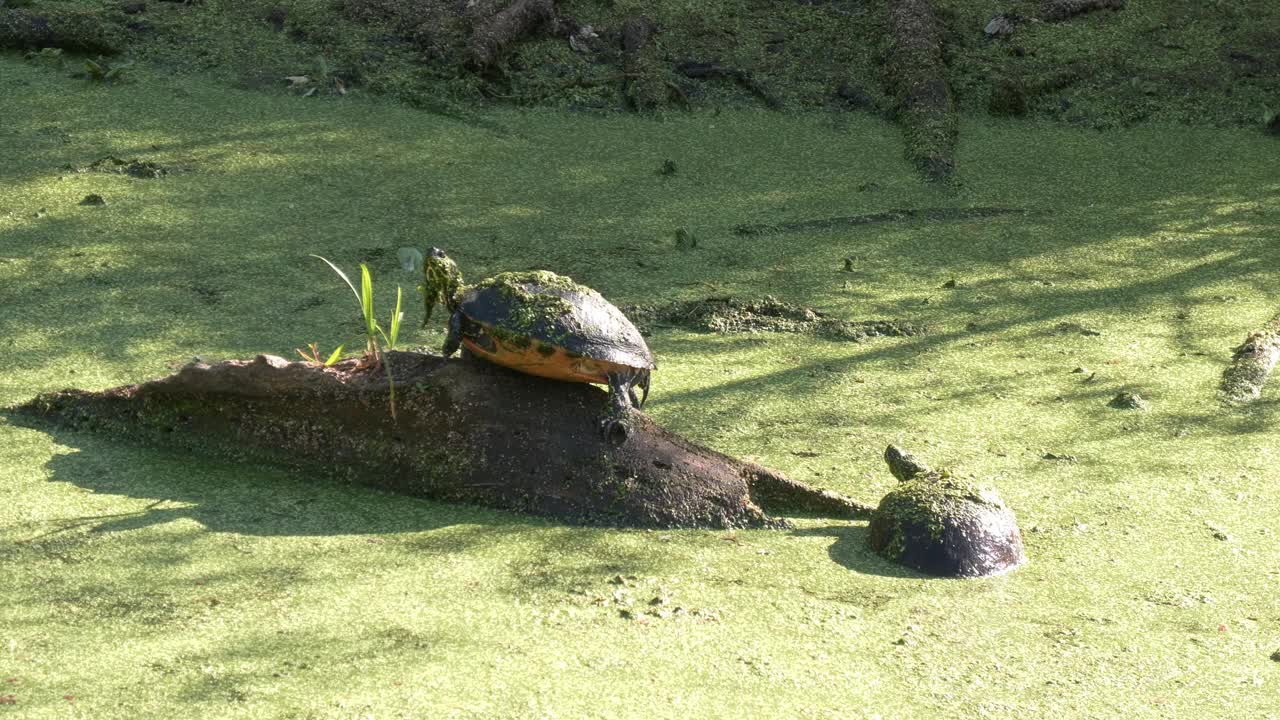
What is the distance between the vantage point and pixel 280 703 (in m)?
1.96

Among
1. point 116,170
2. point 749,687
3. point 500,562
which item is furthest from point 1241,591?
point 116,170

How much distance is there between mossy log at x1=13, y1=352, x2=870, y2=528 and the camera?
105 inches

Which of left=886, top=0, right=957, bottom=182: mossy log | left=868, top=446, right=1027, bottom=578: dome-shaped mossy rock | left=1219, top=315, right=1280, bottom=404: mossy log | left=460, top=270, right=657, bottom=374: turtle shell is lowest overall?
left=868, top=446, right=1027, bottom=578: dome-shaped mossy rock

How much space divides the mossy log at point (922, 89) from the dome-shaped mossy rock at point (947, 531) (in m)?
2.52

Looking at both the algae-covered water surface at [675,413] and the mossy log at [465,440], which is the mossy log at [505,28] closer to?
the algae-covered water surface at [675,413]

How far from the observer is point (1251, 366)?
367cm

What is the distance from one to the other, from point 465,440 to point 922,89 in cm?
342

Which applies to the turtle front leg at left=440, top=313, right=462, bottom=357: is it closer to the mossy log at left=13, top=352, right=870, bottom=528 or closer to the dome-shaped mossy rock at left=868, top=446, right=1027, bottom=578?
the mossy log at left=13, top=352, right=870, bottom=528

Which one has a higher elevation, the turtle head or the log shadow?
the turtle head

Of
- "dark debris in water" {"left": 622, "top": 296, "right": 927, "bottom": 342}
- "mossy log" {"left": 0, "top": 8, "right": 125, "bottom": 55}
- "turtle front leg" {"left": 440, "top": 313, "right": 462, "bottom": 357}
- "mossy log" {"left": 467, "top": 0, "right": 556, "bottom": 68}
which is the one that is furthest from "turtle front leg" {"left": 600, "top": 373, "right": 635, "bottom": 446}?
"mossy log" {"left": 0, "top": 8, "right": 125, "bottom": 55}

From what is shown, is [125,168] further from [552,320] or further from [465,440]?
[552,320]

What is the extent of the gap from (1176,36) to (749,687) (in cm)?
508

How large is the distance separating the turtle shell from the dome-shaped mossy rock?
1.78ft

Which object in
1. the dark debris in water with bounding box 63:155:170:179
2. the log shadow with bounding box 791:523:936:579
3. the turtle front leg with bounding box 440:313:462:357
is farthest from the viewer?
the dark debris in water with bounding box 63:155:170:179
